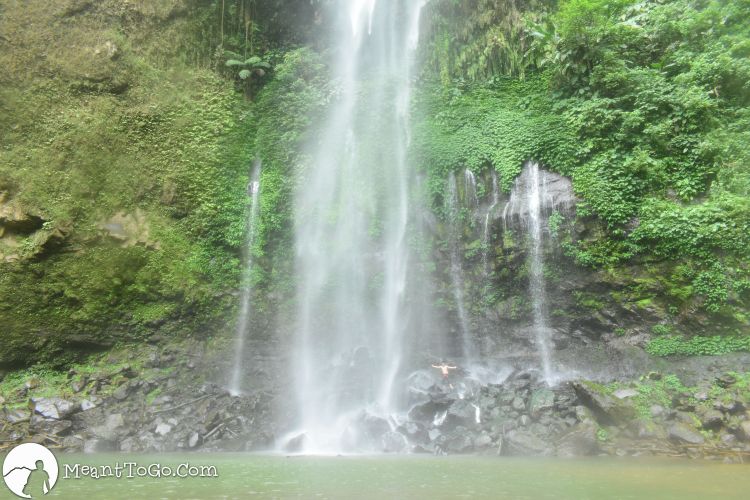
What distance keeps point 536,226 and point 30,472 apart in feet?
35.8

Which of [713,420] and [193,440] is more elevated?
[713,420]

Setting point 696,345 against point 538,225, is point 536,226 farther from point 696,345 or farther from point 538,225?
point 696,345

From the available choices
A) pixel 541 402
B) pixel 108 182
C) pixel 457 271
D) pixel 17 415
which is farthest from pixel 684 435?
pixel 108 182

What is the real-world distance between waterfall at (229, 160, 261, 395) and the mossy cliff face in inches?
12.0

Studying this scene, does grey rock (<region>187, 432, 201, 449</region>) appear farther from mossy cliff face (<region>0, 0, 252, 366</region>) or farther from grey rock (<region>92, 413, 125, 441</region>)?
mossy cliff face (<region>0, 0, 252, 366</region>)

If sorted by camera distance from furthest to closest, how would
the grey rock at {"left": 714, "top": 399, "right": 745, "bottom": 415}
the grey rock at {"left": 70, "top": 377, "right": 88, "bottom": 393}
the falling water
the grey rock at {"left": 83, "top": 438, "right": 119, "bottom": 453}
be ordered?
the falling water
the grey rock at {"left": 70, "top": 377, "right": 88, "bottom": 393}
the grey rock at {"left": 83, "top": 438, "right": 119, "bottom": 453}
the grey rock at {"left": 714, "top": 399, "right": 745, "bottom": 415}

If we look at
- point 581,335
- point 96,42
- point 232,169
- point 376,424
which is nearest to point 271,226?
point 232,169

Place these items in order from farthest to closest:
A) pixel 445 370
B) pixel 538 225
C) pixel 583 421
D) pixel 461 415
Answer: pixel 538 225, pixel 445 370, pixel 461 415, pixel 583 421

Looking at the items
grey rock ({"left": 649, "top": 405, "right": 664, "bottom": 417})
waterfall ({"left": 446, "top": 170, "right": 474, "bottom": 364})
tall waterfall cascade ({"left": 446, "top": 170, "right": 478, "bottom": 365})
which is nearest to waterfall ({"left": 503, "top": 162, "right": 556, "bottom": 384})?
tall waterfall cascade ({"left": 446, "top": 170, "right": 478, "bottom": 365})

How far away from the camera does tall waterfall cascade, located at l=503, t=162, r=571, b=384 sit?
1158 centimetres

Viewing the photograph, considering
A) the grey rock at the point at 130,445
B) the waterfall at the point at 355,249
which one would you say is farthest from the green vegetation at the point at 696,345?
the grey rock at the point at 130,445

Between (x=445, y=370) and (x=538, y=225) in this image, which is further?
(x=538, y=225)

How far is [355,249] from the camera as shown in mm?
13555

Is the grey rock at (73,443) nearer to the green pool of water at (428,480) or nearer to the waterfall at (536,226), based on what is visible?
the green pool of water at (428,480)
